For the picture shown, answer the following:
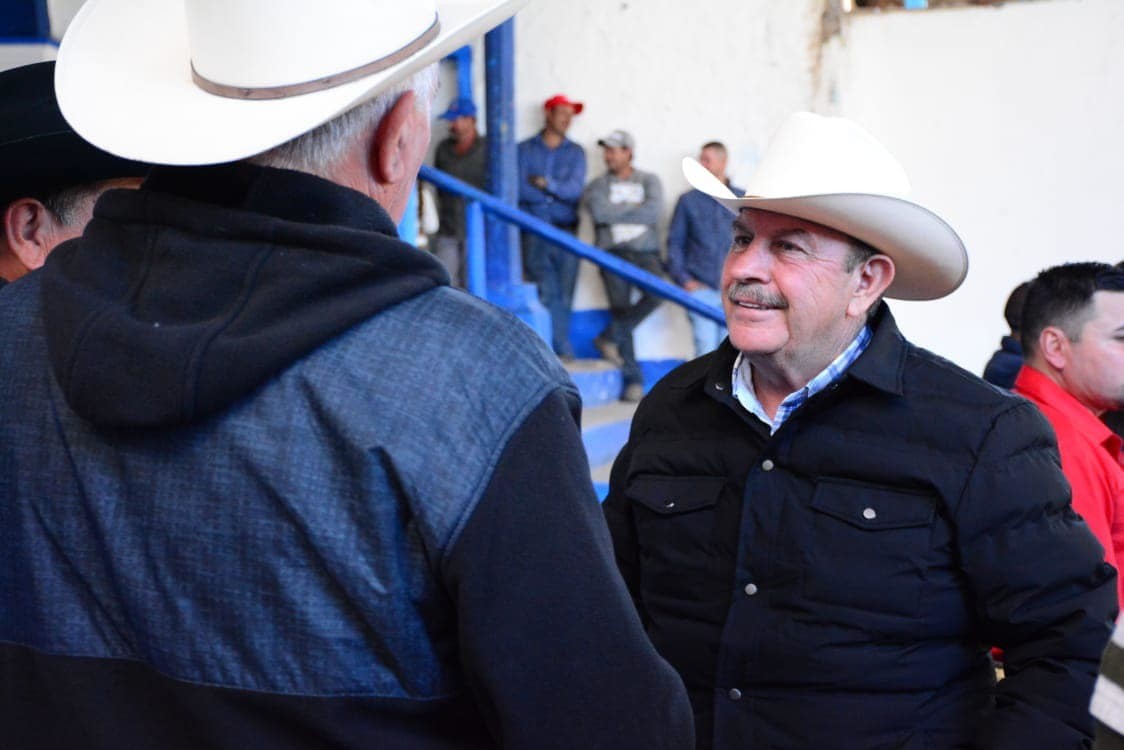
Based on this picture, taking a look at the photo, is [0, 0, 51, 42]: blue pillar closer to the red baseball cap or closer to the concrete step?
the concrete step

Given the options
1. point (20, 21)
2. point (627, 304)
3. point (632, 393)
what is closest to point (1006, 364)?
point (20, 21)

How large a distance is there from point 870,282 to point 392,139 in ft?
4.63

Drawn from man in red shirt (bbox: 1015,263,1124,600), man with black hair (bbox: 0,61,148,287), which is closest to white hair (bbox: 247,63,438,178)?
man with black hair (bbox: 0,61,148,287)

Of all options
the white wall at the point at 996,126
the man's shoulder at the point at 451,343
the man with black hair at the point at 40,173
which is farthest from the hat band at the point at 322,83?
the white wall at the point at 996,126

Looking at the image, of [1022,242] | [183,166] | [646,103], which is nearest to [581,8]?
[646,103]

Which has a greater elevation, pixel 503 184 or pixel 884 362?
pixel 884 362

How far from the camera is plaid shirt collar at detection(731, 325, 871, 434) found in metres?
2.30

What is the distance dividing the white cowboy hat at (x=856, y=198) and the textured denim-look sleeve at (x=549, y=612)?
1.29 m

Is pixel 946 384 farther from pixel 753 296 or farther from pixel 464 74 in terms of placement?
pixel 464 74

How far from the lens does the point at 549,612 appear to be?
112cm

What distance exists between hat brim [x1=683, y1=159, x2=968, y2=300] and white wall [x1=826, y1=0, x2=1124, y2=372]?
7564mm

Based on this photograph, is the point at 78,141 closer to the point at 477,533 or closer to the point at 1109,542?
the point at 477,533

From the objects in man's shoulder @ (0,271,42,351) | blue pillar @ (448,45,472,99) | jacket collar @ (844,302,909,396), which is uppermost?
man's shoulder @ (0,271,42,351)

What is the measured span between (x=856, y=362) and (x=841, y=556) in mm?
354
